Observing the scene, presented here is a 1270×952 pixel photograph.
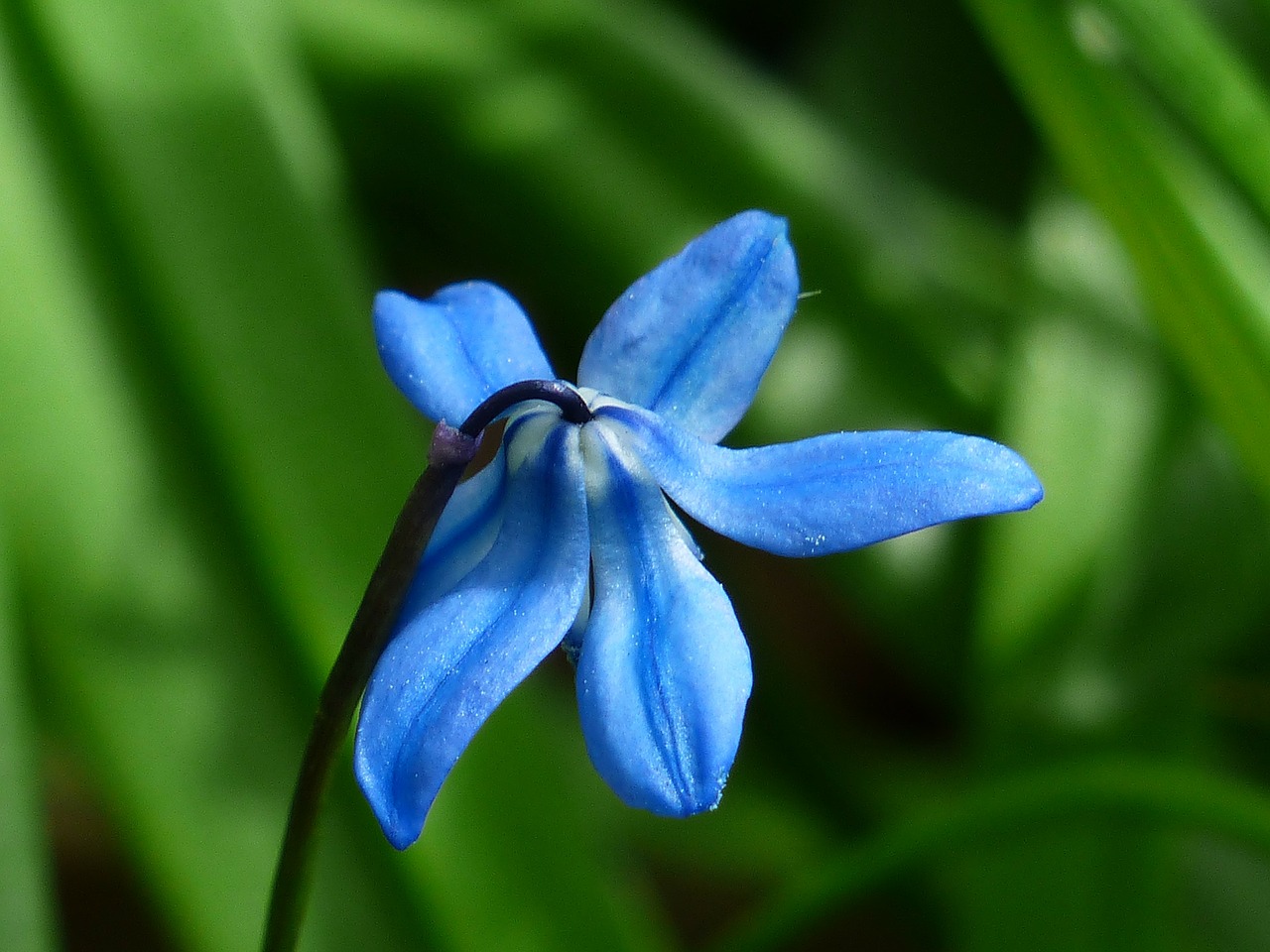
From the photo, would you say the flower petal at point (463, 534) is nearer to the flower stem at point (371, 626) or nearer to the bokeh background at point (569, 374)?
the flower stem at point (371, 626)

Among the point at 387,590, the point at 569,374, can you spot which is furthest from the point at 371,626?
the point at 569,374

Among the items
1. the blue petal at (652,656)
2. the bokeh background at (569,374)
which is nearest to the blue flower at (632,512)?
the blue petal at (652,656)

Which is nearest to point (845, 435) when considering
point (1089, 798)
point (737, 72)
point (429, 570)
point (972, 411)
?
point (429, 570)

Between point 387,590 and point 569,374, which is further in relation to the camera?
point 569,374

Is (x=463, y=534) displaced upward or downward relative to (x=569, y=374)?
upward

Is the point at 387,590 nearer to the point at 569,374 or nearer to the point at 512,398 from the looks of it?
the point at 512,398

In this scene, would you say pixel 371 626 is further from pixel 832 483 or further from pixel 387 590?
pixel 832 483
